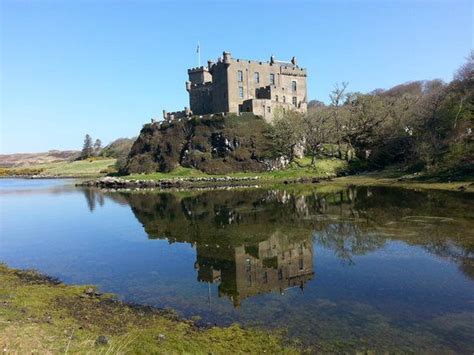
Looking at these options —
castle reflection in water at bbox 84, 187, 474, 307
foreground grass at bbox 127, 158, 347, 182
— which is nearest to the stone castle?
foreground grass at bbox 127, 158, 347, 182

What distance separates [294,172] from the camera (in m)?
76.9

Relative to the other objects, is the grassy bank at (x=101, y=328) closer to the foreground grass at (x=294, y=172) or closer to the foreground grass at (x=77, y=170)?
the foreground grass at (x=294, y=172)

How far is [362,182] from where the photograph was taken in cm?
6131

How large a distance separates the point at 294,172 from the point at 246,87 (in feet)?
82.2

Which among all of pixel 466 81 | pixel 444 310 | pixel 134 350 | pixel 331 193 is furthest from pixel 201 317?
pixel 466 81

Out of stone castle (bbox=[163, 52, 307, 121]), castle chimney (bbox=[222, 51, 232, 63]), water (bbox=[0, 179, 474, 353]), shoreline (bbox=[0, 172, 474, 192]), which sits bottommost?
water (bbox=[0, 179, 474, 353])

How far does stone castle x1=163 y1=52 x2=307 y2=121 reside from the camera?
291 feet

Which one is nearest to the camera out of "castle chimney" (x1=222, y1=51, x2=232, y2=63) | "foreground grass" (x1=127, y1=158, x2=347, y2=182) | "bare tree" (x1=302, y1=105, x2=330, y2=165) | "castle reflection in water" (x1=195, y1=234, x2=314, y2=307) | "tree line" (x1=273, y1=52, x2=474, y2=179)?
"castle reflection in water" (x1=195, y1=234, x2=314, y2=307)

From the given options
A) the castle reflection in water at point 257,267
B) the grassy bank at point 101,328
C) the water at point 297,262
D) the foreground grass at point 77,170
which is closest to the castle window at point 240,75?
the water at point 297,262

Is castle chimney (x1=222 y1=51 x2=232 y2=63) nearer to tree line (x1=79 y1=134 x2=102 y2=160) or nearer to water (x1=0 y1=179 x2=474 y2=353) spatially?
water (x1=0 y1=179 x2=474 y2=353)

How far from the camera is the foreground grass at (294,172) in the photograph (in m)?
75.2

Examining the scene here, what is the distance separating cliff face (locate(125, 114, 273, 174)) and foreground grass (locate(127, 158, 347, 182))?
2247 mm

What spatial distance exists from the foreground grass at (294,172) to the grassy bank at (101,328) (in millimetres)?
58082

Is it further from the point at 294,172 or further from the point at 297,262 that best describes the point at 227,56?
the point at 297,262
